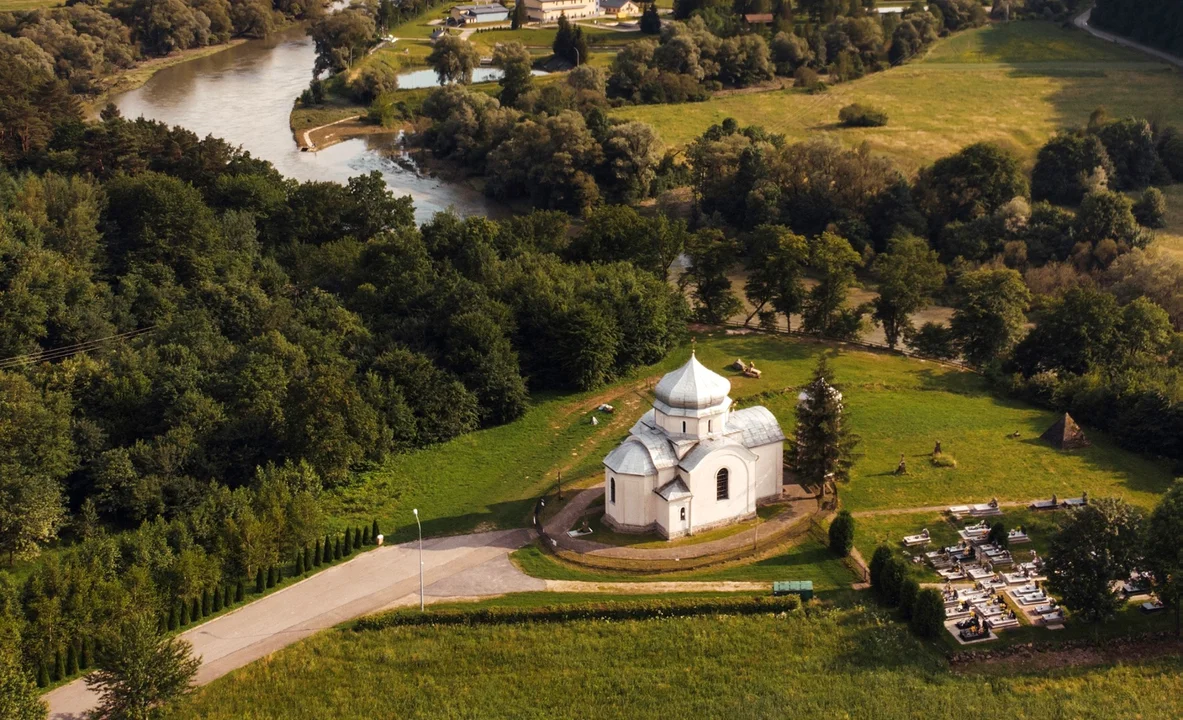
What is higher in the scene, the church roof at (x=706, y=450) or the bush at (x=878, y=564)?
the church roof at (x=706, y=450)

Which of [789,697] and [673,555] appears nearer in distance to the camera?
[789,697]

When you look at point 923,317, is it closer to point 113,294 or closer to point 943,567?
point 943,567

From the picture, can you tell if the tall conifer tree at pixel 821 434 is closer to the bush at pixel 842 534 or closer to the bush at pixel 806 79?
the bush at pixel 842 534

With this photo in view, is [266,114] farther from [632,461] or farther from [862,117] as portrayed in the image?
[632,461]

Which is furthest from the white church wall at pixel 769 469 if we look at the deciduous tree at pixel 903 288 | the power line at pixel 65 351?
the power line at pixel 65 351

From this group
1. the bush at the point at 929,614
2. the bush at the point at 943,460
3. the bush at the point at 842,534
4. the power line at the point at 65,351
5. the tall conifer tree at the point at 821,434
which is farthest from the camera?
the power line at the point at 65,351

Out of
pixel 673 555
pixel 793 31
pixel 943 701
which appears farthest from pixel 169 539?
pixel 793 31
